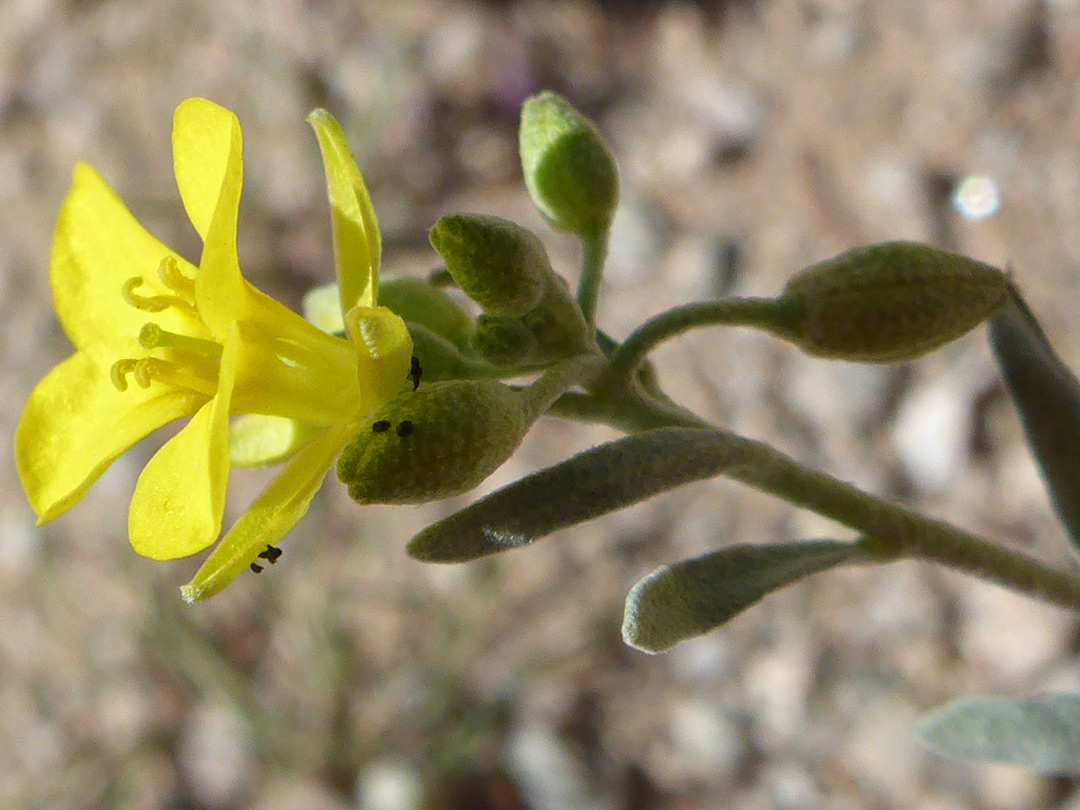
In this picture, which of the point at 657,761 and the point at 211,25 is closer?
the point at 657,761

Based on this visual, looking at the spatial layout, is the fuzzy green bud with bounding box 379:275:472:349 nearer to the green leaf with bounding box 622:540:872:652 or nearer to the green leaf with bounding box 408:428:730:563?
the green leaf with bounding box 408:428:730:563

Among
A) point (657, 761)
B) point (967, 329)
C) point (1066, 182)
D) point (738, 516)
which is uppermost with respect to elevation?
point (1066, 182)

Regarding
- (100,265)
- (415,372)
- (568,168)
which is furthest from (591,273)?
(100,265)

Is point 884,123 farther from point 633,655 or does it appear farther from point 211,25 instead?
point 211,25

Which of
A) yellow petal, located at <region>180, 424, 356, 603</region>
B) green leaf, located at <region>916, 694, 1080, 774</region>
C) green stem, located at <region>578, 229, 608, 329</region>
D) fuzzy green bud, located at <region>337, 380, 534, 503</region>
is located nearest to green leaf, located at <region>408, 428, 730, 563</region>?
fuzzy green bud, located at <region>337, 380, 534, 503</region>

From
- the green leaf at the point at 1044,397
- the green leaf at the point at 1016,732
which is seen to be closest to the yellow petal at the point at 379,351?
the green leaf at the point at 1044,397

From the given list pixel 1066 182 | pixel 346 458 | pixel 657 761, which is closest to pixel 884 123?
pixel 1066 182
